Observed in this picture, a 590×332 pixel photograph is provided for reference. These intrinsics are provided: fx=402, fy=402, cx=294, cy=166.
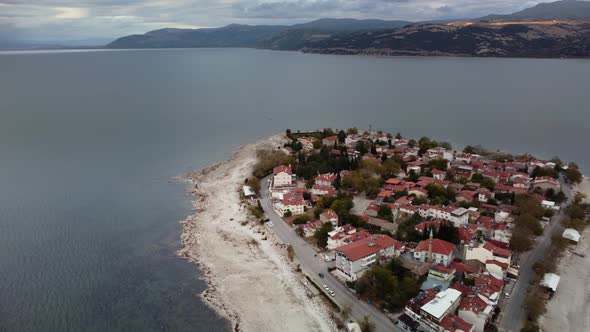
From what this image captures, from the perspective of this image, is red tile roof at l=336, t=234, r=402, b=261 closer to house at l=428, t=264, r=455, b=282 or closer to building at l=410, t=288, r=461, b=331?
house at l=428, t=264, r=455, b=282

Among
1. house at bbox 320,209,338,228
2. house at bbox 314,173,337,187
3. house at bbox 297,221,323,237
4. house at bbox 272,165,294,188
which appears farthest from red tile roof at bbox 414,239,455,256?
house at bbox 272,165,294,188

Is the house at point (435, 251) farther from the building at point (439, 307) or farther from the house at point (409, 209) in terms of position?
the house at point (409, 209)

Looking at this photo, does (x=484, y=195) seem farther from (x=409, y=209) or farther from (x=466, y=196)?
(x=409, y=209)

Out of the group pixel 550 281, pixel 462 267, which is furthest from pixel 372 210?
pixel 550 281

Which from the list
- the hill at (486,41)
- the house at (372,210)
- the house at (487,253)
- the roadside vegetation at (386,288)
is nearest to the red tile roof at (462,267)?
the house at (487,253)

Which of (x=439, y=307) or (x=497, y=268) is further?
(x=497, y=268)

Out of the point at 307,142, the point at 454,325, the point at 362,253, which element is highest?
the point at 362,253

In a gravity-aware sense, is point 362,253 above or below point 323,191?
above
